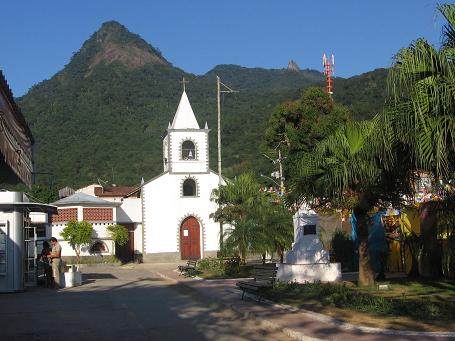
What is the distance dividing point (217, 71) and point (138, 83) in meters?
45.6

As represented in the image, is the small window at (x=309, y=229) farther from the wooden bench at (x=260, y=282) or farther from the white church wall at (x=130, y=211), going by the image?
the white church wall at (x=130, y=211)

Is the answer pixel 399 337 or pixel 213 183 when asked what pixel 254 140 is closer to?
pixel 213 183

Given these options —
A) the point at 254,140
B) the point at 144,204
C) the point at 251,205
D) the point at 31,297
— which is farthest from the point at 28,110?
the point at 31,297

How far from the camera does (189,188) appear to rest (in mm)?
42594

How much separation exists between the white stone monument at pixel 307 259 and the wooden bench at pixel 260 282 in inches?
119

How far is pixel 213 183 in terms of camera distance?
41938mm

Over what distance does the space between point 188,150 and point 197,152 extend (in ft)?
2.47

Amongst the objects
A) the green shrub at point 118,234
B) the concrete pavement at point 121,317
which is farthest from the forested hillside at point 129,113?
the concrete pavement at point 121,317

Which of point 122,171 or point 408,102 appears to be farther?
point 122,171

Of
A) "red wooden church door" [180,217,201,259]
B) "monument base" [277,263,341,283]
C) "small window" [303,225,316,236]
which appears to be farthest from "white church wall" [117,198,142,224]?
"monument base" [277,263,341,283]

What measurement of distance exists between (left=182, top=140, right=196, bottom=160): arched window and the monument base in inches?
957

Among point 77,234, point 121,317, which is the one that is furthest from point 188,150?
point 121,317

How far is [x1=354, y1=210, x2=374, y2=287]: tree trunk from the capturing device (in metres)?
16.3

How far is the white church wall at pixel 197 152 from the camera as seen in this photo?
41.8 meters
